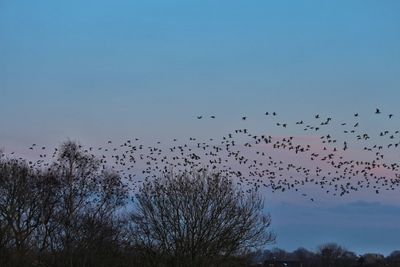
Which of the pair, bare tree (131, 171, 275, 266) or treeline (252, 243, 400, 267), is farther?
treeline (252, 243, 400, 267)

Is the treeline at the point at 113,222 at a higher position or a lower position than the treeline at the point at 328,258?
lower

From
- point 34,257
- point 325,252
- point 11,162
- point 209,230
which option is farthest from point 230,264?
point 325,252

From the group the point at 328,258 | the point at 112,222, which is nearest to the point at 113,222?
the point at 112,222

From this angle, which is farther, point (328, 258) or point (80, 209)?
point (328, 258)

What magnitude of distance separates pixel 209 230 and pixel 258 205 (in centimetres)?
382

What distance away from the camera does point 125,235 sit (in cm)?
4522

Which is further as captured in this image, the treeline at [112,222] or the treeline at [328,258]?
the treeline at [328,258]

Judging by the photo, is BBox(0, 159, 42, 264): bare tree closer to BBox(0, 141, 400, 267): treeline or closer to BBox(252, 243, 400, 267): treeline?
BBox(0, 141, 400, 267): treeline

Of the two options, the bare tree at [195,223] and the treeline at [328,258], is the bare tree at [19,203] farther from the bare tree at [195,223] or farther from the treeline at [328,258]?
the treeline at [328,258]

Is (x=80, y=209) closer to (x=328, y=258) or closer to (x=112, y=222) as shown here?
(x=112, y=222)

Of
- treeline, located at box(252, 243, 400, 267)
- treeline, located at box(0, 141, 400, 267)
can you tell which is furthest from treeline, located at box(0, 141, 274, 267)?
treeline, located at box(252, 243, 400, 267)

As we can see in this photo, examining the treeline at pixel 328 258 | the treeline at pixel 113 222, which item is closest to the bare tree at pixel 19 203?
the treeline at pixel 113 222

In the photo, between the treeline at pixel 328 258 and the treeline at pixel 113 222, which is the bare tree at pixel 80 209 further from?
the treeline at pixel 328 258

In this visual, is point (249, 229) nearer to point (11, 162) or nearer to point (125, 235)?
point (125, 235)
